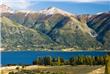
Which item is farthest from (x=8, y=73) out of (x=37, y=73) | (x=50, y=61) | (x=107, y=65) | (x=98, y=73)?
(x=107, y=65)

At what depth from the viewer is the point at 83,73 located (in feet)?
231

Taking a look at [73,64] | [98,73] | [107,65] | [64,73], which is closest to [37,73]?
[64,73]

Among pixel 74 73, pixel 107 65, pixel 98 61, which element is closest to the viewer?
pixel 107 65

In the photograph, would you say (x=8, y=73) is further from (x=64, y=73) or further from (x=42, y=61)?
(x=42, y=61)

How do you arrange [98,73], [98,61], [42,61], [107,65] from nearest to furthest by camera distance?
[107,65]
[98,73]
[98,61]
[42,61]

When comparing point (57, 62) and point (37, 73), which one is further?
point (57, 62)

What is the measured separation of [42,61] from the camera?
105 meters

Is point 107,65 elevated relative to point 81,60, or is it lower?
elevated

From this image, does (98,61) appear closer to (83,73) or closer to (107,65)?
(83,73)

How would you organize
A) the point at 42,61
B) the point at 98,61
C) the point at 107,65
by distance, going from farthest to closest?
1. the point at 42,61
2. the point at 98,61
3. the point at 107,65

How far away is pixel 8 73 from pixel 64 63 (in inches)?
1323

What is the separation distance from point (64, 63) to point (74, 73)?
28715 millimetres

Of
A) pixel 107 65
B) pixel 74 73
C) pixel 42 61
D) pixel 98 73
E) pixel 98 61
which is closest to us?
pixel 107 65

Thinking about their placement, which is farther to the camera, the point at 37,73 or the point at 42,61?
the point at 42,61
